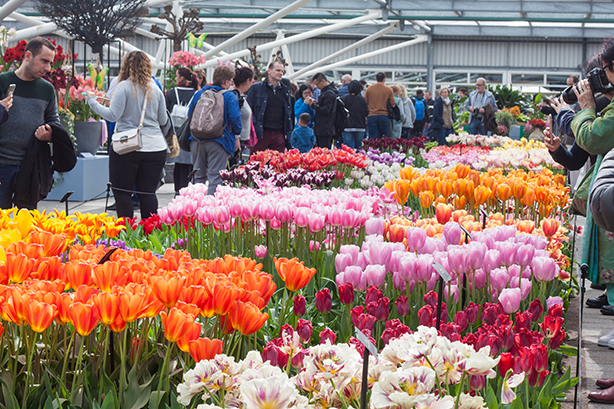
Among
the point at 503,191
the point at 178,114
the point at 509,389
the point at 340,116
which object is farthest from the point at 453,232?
the point at 340,116

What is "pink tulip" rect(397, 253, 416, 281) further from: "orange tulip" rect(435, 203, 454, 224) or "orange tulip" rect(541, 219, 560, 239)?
"orange tulip" rect(541, 219, 560, 239)

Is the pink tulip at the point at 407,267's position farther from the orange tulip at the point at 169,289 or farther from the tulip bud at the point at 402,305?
the orange tulip at the point at 169,289

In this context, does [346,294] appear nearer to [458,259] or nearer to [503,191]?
[458,259]

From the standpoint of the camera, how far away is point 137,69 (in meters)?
5.22

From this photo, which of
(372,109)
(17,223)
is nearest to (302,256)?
(17,223)

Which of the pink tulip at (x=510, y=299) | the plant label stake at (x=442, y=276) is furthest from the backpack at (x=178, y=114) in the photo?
the plant label stake at (x=442, y=276)

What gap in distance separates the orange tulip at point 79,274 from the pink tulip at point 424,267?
92 centimetres

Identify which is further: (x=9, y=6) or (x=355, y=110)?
(x=355, y=110)

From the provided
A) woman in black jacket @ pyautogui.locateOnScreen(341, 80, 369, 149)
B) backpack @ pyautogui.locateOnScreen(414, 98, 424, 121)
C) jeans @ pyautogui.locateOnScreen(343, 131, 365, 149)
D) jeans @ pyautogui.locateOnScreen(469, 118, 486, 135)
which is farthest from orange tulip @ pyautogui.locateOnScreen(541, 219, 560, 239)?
backpack @ pyautogui.locateOnScreen(414, 98, 424, 121)

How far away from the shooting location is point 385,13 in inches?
778

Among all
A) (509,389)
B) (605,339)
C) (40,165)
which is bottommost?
(605,339)

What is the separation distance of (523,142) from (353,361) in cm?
926

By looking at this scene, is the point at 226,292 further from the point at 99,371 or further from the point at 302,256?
the point at 302,256

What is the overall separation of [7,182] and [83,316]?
334 centimetres
